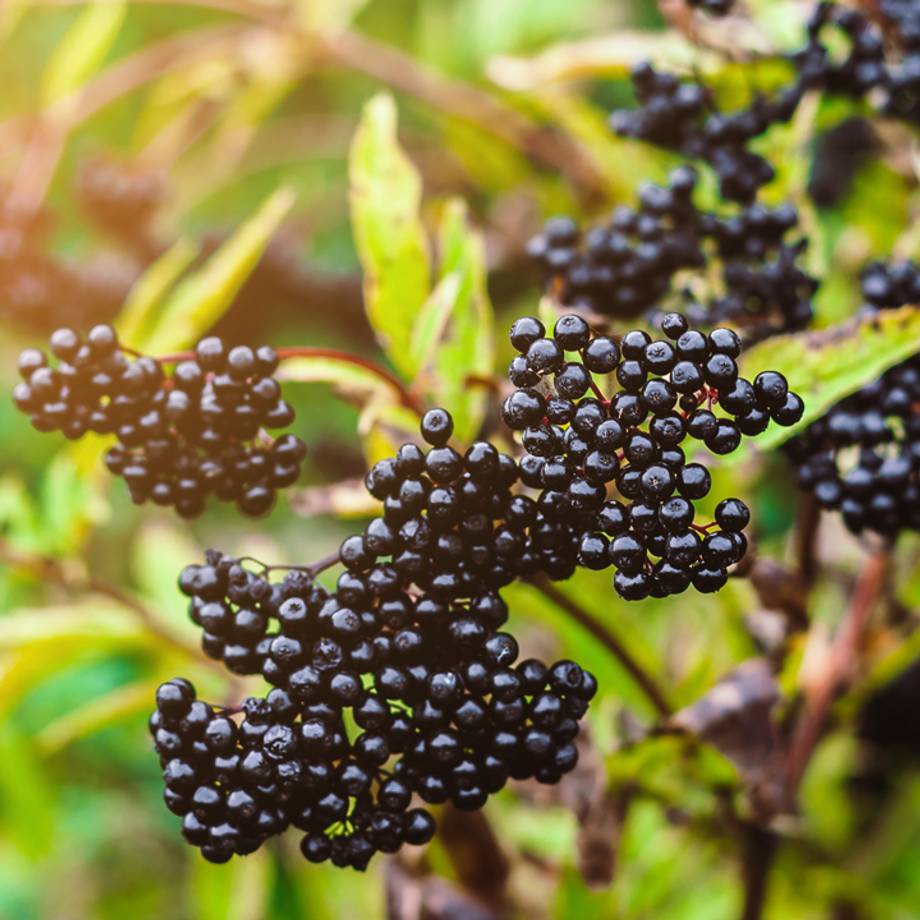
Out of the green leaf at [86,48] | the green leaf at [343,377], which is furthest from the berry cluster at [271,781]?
the green leaf at [86,48]

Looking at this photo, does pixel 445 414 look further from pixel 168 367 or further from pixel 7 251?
pixel 7 251

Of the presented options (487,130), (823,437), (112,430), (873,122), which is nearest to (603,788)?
(823,437)

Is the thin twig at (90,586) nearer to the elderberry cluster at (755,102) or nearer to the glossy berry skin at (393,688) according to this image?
the glossy berry skin at (393,688)

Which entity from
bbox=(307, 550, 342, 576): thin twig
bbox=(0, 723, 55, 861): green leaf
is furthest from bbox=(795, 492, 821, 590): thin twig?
bbox=(0, 723, 55, 861): green leaf

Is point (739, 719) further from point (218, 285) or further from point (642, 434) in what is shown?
point (218, 285)

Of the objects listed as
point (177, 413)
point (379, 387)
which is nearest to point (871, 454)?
point (379, 387)
